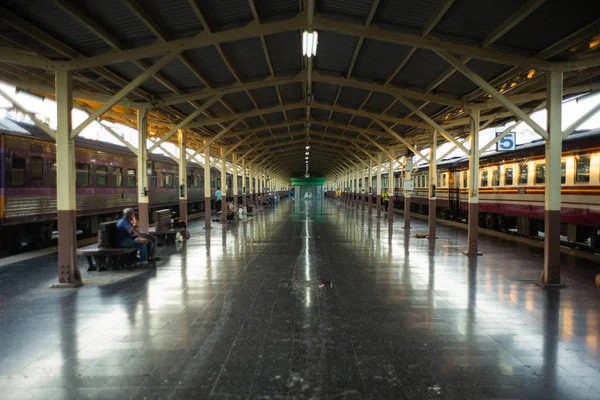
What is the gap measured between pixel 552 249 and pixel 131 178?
1589 cm

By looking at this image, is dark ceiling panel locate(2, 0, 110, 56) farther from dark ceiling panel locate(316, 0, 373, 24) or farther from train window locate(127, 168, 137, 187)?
train window locate(127, 168, 137, 187)

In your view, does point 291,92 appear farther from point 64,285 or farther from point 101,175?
point 64,285

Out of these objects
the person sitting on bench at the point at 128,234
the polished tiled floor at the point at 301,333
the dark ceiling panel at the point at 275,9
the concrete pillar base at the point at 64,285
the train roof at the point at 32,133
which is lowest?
the polished tiled floor at the point at 301,333

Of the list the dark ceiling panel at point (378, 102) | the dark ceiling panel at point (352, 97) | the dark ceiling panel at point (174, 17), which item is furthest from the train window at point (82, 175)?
the dark ceiling panel at point (378, 102)

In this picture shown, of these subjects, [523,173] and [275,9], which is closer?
[275,9]

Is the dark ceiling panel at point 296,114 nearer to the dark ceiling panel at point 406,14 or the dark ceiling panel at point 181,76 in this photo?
the dark ceiling panel at point 181,76

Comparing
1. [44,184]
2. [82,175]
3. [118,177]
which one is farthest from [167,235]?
[118,177]

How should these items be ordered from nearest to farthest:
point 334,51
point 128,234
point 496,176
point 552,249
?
point 552,249 < point 128,234 < point 334,51 < point 496,176

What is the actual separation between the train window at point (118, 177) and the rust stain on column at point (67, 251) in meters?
8.75

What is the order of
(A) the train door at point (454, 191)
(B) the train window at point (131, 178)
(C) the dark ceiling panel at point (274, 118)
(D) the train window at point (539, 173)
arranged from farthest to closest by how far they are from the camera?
(A) the train door at point (454, 191), (C) the dark ceiling panel at point (274, 118), (B) the train window at point (131, 178), (D) the train window at point (539, 173)

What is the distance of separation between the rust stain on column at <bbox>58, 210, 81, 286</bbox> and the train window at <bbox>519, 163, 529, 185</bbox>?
46.0ft

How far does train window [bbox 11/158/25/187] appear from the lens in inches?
387

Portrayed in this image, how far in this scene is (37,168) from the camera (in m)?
10.8

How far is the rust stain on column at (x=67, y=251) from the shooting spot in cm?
720
